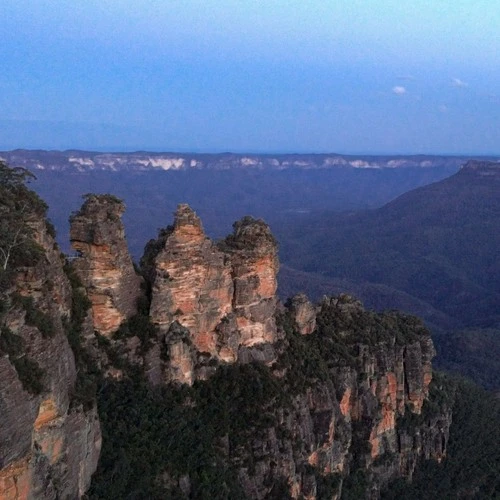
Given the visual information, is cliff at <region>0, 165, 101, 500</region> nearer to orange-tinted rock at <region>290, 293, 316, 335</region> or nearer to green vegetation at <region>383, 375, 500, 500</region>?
orange-tinted rock at <region>290, 293, 316, 335</region>

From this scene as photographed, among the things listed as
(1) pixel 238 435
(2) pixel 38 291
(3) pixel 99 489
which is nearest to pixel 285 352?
(1) pixel 238 435

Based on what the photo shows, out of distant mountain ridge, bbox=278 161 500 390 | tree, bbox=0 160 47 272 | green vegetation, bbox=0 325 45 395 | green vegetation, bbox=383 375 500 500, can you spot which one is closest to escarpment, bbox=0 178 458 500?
green vegetation, bbox=0 325 45 395

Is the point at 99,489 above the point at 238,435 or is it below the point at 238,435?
above

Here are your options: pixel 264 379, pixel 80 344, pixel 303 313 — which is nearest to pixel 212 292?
pixel 264 379

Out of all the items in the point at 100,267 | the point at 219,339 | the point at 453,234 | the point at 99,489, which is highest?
the point at 100,267

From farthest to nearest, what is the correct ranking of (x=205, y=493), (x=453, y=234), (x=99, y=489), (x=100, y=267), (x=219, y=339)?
(x=453, y=234) → (x=219, y=339) → (x=100, y=267) → (x=205, y=493) → (x=99, y=489)

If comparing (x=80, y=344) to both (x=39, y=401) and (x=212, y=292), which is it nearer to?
(x=39, y=401)

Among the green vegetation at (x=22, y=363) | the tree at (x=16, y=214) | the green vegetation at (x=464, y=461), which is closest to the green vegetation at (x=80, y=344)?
the green vegetation at (x=22, y=363)

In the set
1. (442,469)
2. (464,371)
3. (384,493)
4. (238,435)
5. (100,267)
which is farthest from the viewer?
(464,371)

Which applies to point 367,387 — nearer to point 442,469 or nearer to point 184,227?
point 442,469
